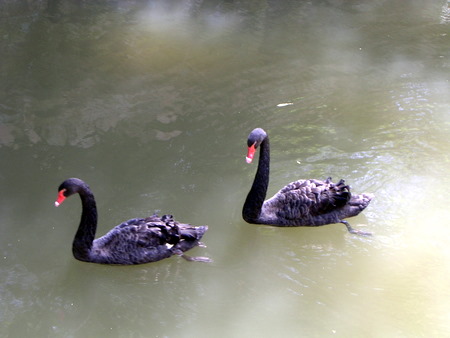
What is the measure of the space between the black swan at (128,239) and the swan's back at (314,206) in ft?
2.22

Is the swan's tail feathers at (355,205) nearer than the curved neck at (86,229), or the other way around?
the curved neck at (86,229)

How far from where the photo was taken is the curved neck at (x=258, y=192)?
169 inches

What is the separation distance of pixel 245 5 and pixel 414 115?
12.5 feet

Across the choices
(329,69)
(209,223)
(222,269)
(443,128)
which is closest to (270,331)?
(222,269)

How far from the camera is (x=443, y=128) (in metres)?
5.54

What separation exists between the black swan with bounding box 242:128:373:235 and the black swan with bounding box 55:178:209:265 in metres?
0.50

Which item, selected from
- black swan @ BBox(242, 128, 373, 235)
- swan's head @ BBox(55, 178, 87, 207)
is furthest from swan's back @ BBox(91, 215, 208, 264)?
black swan @ BBox(242, 128, 373, 235)

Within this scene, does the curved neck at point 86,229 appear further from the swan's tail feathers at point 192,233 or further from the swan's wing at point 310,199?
the swan's wing at point 310,199

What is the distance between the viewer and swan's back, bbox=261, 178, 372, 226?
4.36m

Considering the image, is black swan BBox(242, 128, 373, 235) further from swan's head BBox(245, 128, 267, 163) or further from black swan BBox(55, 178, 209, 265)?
black swan BBox(55, 178, 209, 265)

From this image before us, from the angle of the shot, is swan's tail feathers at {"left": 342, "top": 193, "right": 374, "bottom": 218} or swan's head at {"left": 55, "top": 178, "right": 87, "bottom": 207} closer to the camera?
swan's head at {"left": 55, "top": 178, "right": 87, "bottom": 207}

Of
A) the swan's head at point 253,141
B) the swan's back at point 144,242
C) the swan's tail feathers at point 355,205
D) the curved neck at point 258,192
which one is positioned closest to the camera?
the swan's back at point 144,242

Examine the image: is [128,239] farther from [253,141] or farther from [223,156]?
[223,156]

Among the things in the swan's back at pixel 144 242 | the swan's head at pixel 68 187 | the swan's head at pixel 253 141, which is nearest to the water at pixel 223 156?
the swan's back at pixel 144 242
